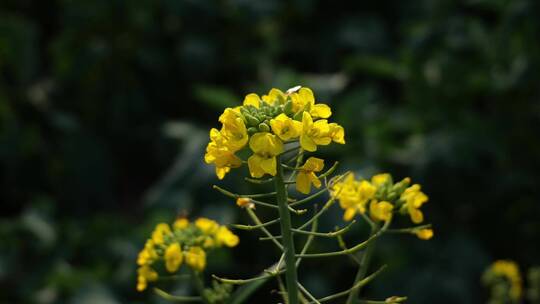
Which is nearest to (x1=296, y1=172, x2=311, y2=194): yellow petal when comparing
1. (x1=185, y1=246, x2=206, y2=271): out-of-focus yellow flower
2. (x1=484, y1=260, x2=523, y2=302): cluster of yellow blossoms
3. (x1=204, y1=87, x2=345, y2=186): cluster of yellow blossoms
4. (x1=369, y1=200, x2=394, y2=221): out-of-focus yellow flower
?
(x1=204, y1=87, x2=345, y2=186): cluster of yellow blossoms

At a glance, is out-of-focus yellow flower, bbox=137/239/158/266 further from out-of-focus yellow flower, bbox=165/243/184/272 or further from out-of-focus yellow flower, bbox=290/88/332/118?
out-of-focus yellow flower, bbox=290/88/332/118

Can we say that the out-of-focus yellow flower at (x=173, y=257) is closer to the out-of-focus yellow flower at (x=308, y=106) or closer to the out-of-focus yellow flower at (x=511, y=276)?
the out-of-focus yellow flower at (x=308, y=106)

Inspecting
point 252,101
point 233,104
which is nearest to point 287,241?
point 252,101

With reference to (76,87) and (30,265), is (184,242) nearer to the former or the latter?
(30,265)

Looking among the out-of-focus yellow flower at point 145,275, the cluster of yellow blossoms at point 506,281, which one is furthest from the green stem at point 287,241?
the cluster of yellow blossoms at point 506,281

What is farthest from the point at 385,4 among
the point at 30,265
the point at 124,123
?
the point at 30,265
